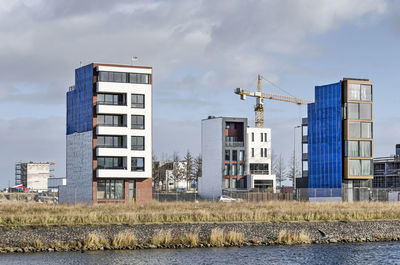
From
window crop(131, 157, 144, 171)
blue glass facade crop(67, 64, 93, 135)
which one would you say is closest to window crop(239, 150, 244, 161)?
blue glass facade crop(67, 64, 93, 135)

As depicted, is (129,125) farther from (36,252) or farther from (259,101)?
(259,101)

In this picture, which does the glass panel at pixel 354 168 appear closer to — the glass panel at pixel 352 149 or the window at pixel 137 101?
the glass panel at pixel 352 149

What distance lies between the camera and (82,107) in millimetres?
95562

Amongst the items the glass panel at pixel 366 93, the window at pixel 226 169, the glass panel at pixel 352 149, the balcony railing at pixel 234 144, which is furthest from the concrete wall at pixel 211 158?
the glass panel at pixel 366 93

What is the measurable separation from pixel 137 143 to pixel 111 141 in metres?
3.61

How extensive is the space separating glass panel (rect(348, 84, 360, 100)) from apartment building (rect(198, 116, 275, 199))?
119 feet

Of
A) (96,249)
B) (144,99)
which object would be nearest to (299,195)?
(144,99)

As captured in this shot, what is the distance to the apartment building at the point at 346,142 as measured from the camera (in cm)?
9556

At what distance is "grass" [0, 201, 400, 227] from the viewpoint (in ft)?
186

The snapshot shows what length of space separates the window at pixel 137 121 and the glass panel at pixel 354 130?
2969cm

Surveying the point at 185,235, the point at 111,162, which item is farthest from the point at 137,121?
the point at 185,235

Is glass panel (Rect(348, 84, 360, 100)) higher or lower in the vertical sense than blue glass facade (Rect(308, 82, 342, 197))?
higher

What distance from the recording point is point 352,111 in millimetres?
95500

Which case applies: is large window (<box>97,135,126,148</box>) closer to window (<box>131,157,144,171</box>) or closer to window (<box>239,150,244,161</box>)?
window (<box>131,157,144,171</box>)
